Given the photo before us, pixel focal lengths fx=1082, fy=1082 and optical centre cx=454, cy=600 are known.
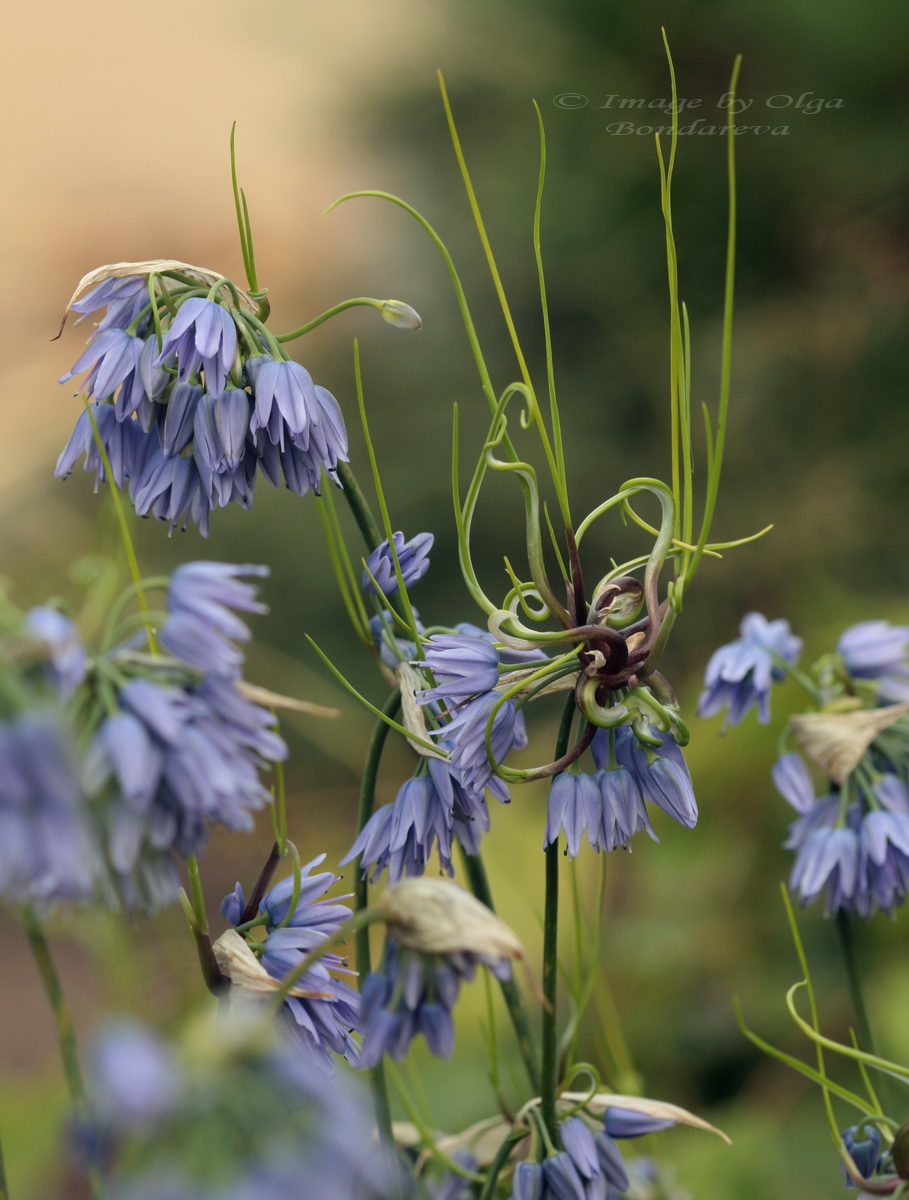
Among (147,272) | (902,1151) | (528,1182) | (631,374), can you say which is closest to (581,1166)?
(528,1182)

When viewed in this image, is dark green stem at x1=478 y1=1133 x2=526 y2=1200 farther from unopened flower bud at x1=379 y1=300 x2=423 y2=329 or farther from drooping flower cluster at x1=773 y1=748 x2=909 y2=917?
unopened flower bud at x1=379 y1=300 x2=423 y2=329

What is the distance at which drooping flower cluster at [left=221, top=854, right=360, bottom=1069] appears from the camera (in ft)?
1.64

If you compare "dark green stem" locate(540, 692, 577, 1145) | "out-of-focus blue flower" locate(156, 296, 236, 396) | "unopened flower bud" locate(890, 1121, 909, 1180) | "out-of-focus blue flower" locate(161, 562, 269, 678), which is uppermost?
"out-of-focus blue flower" locate(156, 296, 236, 396)

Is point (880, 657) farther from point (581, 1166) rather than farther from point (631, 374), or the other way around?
point (631, 374)

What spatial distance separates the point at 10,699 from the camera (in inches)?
12.8

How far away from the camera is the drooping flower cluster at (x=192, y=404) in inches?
22.0

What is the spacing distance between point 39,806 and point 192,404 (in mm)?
296

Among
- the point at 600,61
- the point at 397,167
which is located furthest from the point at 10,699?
the point at 397,167

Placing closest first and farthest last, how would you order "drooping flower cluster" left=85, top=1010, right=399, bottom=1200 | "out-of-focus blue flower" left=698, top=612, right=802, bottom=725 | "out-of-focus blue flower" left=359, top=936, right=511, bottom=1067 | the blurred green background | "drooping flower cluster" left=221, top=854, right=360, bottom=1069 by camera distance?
1. "drooping flower cluster" left=85, top=1010, right=399, bottom=1200
2. "out-of-focus blue flower" left=359, top=936, right=511, bottom=1067
3. "drooping flower cluster" left=221, top=854, right=360, bottom=1069
4. "out-of-focus blue flower" left=698, top=612, right=802, bottom=725
5. the blurred green background

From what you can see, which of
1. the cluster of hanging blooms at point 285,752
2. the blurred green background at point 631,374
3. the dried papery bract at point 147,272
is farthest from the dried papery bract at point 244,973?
the blurred green background at point 631,374

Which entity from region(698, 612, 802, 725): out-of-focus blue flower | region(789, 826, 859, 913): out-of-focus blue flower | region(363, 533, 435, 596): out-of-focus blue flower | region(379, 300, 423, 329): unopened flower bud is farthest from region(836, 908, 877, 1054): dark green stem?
region(379, 300, 423, 329): unopened flower bud

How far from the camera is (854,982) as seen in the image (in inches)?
28.4

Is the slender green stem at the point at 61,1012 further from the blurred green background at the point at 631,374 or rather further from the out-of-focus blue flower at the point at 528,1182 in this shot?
the blurred green background at the point at 631,374

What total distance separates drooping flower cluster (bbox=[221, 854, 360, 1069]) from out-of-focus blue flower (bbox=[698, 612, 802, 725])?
39 centimetres
